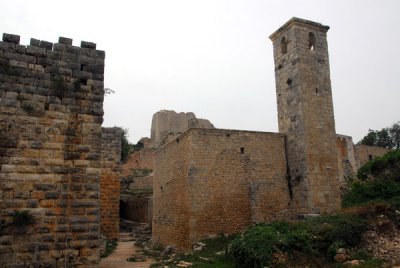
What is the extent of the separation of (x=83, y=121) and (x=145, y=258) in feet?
25.5

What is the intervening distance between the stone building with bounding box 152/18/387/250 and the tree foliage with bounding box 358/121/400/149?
33.8 meters

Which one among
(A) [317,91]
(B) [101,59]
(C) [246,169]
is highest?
(A) [317,91]

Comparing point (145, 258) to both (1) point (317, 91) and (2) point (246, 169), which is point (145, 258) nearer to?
(2) point (246, 169)

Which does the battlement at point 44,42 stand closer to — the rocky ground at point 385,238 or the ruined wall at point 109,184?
the rocky ground at point 385,238

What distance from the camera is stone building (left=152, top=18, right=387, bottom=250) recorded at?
540 inches

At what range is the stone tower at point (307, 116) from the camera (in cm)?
1455

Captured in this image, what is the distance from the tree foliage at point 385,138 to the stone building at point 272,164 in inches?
1330

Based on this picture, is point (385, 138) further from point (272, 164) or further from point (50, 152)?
point (50, 152)

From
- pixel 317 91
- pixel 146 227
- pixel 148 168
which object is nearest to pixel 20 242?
pixel 317 91

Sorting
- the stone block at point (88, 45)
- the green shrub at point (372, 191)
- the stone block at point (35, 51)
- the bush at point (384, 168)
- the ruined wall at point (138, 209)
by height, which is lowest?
the ruined wall at point (138, 209)

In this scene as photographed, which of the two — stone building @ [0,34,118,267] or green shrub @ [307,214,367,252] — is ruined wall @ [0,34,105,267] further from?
green shrub @ [307,214,367,252]

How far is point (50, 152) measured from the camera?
6.54 metres

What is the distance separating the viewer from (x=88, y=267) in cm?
638

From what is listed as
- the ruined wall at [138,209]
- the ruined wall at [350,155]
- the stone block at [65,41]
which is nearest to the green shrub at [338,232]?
the stone block at [65,41]
